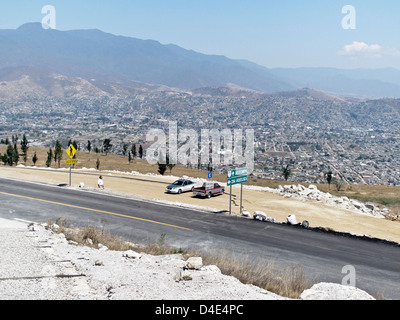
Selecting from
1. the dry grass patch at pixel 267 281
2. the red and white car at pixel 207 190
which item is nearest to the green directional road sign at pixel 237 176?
the red and white car at pixel 207 190

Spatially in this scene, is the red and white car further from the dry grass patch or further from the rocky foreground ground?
the dry grass patch

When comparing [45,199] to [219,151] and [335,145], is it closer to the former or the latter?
[219,151]

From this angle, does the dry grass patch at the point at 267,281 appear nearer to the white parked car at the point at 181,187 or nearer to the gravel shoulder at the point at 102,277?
the gravel shoulder at the point at 102,277

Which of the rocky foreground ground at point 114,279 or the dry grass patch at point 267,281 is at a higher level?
the rocky foreground ground at point 114,279

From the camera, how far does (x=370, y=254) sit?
15312 millimetres

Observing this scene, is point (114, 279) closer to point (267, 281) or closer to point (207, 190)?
point (267, 281)

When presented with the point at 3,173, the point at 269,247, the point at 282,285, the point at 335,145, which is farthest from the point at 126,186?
the point at 335,145

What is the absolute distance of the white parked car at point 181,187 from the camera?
3069 cm

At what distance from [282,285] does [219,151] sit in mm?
81487

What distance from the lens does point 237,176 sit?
20953mm

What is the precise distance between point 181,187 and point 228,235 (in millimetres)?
14047

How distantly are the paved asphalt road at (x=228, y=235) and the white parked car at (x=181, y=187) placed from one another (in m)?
6.28

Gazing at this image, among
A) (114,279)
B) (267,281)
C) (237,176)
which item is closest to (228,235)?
(237,176)
